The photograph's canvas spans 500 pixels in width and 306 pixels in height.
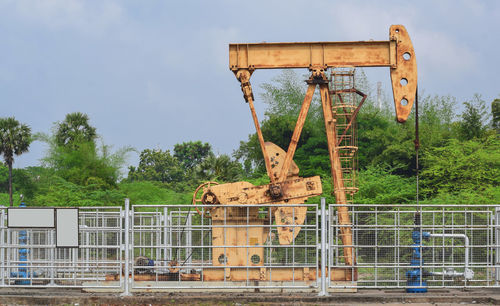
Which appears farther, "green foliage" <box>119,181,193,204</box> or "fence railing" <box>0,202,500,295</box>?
"green foliage" <box>119,181,193,204</box>

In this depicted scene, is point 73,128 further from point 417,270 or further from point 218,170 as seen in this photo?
point 417,270

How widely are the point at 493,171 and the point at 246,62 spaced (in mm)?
18152

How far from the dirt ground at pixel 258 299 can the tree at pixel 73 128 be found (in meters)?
47.2

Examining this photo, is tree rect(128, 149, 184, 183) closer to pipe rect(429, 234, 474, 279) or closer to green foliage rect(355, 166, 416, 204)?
green foliage rect(355, 166, 416, 204)

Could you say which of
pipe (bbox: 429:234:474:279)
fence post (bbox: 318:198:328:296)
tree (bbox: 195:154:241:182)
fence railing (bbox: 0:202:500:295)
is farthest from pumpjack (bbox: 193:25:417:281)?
tree (bbox: 195:154:241:182)

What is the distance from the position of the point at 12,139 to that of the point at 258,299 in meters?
43.8

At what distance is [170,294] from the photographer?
15266 millimetres

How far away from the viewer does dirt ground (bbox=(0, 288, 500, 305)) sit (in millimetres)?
14672

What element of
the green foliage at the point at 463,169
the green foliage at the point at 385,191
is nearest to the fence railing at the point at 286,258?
the green foliage at the point at 385,191

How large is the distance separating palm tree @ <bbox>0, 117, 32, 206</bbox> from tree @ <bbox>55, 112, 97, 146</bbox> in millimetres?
6730

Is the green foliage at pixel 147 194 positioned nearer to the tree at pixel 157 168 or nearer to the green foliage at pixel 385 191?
the green foliage at pixel 385 191

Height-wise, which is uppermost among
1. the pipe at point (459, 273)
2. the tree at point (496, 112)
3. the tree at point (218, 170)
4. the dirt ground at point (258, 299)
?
the tree at point (496, 112)

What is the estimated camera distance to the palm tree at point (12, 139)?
5388cm

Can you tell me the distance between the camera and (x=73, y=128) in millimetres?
62531
